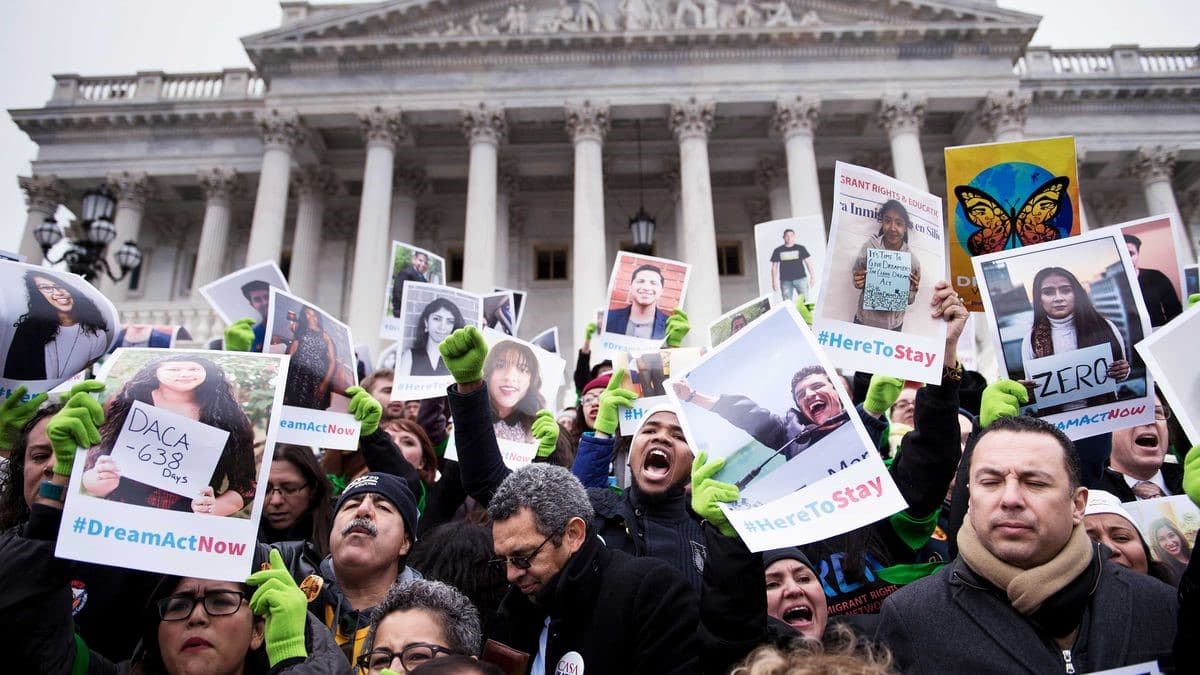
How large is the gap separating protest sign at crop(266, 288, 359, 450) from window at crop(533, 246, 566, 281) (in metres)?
23.0

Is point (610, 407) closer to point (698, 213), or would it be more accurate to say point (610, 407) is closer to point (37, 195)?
point (698, 213)

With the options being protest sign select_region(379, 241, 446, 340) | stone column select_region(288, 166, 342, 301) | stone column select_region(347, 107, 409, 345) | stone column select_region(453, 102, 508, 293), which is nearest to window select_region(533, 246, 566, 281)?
stone column select_region(453, 102, 508, 293)

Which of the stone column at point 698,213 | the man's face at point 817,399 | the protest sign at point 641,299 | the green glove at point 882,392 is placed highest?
the stone column at point 698,213

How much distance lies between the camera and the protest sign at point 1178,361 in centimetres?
335

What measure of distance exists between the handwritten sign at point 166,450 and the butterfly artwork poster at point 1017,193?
4574 mm

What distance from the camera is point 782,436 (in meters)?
3.65

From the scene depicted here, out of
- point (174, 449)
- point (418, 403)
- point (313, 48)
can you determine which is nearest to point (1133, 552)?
point (174, 449)

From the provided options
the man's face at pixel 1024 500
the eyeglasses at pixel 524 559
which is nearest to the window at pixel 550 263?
the eyeglasses at pixel 524 559

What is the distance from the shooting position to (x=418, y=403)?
7824 millimetres

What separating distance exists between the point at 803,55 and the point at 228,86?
19688mm

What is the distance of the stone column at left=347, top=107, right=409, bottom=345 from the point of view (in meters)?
21.9

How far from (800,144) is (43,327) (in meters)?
22.1

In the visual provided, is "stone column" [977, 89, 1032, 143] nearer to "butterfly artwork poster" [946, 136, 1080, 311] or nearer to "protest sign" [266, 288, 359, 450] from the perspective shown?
"butterfly artwork poster" [946, 136, 1080, 311]

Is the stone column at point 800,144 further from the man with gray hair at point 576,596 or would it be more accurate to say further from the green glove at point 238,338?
the man with gray hair at point 576,596
